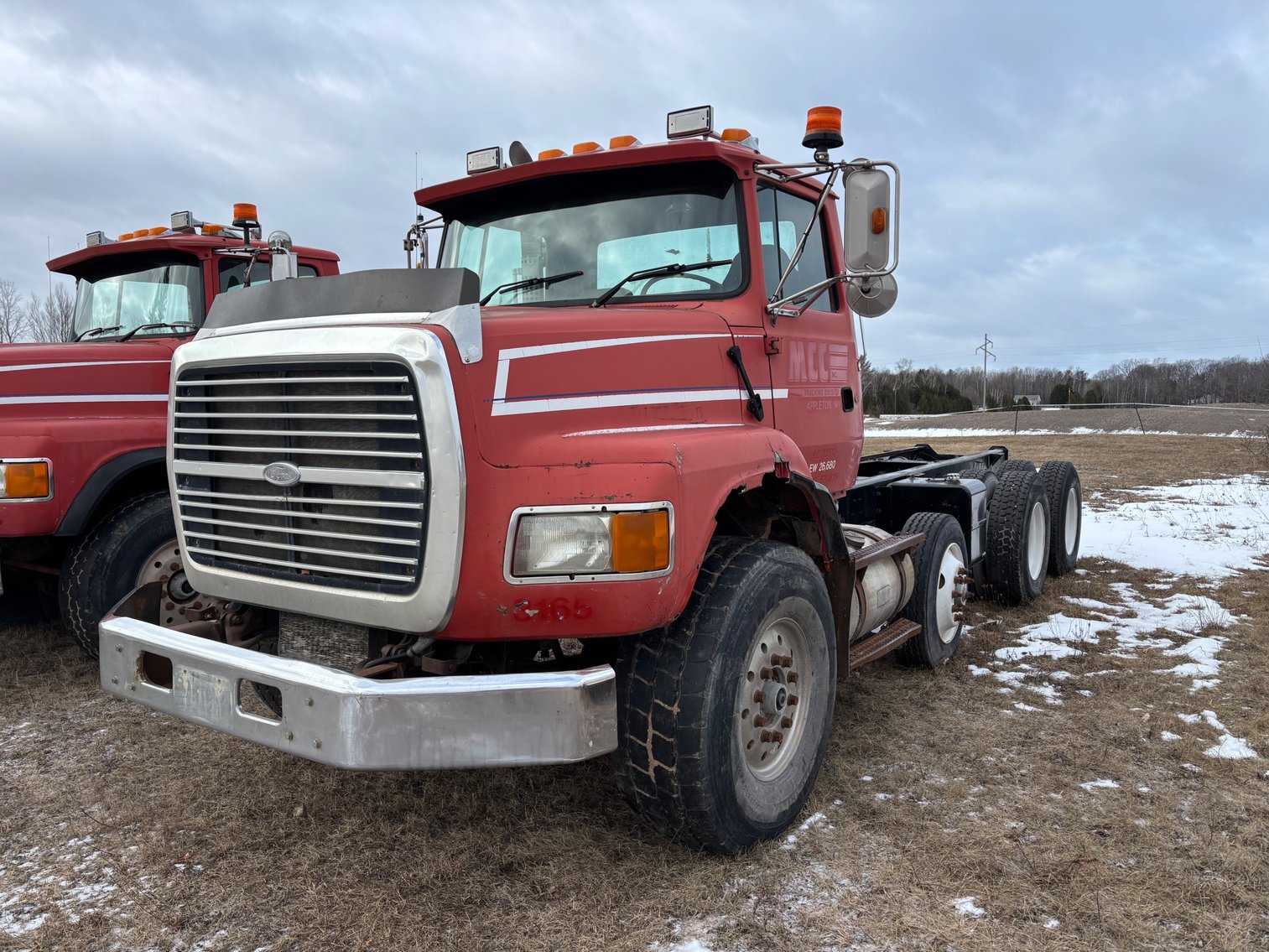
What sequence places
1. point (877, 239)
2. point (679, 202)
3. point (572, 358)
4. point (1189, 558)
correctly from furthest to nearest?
1. point (1189, 558)
2. point (679, 202)
3. point (877, 239)
4. point (572, 358)

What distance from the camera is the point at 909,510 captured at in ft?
20.5

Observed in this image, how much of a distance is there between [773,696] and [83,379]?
427cm

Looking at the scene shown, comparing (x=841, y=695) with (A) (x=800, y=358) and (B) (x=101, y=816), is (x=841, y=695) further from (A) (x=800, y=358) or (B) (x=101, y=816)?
(B) (x=101, y=816)

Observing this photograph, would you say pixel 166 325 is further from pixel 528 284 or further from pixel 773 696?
pixel 773 696

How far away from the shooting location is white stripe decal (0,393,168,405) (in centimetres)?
492

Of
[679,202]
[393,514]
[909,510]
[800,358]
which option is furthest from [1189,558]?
[393,514]

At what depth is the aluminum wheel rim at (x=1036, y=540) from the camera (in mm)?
6930

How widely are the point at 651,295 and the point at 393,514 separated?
145cm

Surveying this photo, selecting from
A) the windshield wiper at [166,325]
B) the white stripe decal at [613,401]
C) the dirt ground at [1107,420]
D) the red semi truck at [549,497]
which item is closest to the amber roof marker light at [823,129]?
the red semi truck at [549,497]

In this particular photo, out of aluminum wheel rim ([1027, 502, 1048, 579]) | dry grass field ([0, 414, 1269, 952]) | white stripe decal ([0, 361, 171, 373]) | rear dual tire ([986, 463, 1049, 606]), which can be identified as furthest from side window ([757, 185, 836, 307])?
white stripe decal ([0, 361, 171, 373])

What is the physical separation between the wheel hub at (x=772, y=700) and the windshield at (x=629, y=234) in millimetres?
1376

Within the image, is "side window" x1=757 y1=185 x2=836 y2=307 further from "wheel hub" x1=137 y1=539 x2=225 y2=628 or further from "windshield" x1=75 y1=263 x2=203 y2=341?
"windshield" x1=75 y1=263 x2=203 y2=341

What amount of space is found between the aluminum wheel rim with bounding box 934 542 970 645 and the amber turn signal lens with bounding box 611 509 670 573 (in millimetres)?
3051

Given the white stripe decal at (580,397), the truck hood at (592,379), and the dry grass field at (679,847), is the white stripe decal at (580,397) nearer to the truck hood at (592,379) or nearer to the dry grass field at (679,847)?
the truck hood at (592,379)
